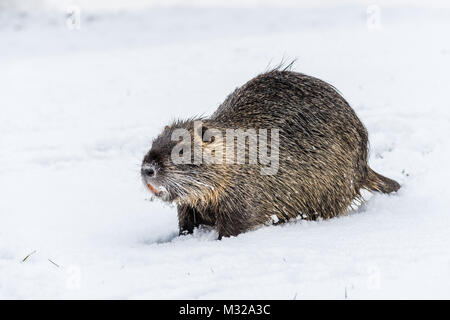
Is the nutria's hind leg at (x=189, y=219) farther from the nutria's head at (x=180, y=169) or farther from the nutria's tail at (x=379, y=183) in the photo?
the nutria's tail at (x=379, y=183)

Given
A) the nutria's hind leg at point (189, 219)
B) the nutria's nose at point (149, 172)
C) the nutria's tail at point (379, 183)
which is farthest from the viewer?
the nutria's tail at point (379, 183)

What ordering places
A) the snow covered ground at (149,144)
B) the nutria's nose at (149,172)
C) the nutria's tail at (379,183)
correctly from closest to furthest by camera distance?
1. the snow covered ground at (149,144)
2. the nutria's nose at (149,172)
3. the nutria's tail at (379,183)

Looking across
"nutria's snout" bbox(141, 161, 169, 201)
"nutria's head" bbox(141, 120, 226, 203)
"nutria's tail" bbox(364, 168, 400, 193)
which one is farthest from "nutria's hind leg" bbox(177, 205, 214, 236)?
"nutria's tail" bbox(364, 168, 400, 193)

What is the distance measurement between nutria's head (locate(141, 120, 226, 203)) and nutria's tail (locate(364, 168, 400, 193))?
4.24 ft

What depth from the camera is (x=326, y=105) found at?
482 centimetres

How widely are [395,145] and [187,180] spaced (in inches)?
112

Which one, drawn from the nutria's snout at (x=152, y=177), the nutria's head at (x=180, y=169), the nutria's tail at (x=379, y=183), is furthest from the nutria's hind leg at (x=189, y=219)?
the nutria's tail at (x=379, y=183)

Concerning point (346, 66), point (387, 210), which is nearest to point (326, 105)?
point (387, 210)

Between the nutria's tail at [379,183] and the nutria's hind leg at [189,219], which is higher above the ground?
the nutria's tail at [379,183]

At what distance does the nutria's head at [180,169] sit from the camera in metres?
4.20

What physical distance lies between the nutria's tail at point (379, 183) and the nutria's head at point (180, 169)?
4.24 feet

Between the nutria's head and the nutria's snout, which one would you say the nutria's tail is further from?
the nutria's snout

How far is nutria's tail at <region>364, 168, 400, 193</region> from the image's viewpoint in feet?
16.7
